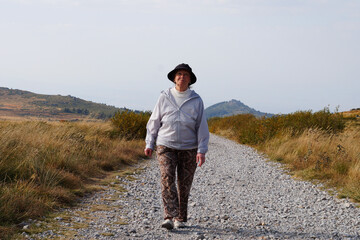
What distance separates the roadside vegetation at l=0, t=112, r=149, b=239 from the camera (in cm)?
516

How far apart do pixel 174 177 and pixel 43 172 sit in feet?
11.1

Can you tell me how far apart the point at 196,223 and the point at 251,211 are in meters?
1.40

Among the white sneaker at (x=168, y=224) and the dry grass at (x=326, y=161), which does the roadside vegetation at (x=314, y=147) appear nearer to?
the dry grass at (x=326, y=161)

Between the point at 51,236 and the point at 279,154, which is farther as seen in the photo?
the point at 279,154

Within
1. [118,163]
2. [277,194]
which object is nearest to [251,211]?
[277,194]

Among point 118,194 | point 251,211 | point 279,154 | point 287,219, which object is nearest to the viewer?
point 287,219

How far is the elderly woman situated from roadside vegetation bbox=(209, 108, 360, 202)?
418 centimetres

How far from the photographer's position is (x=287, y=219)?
5.86m

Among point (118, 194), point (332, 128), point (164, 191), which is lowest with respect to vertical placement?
point (118, 194)

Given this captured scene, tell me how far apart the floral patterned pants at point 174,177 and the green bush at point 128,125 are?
12085mm

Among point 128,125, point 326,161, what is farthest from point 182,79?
point 128,125

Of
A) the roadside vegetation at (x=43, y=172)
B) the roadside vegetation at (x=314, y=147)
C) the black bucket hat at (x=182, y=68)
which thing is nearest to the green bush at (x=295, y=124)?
the roadside vegetation at (x=314, y=147)

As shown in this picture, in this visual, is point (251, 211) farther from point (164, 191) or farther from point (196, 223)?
point (164, 191)

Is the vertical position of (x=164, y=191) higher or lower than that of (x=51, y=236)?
higher
